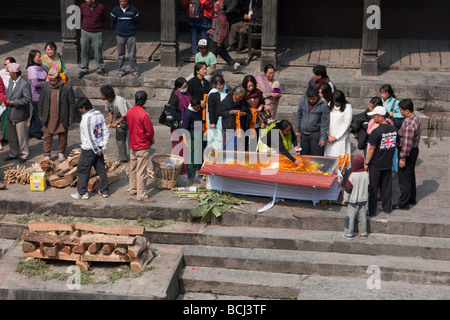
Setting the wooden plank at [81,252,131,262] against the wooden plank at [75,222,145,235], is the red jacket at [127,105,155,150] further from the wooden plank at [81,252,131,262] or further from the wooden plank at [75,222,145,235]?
the wooden plank at [81,252,131,262]

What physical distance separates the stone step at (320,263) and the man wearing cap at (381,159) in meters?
0.86

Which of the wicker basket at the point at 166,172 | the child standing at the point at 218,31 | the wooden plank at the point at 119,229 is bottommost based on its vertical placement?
the wooden plank at the point at 119,229

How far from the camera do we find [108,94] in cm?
1187

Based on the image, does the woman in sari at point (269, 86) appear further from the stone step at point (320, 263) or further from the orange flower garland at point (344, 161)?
the stone step at point (320, 263)

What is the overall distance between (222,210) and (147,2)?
862 centimetres

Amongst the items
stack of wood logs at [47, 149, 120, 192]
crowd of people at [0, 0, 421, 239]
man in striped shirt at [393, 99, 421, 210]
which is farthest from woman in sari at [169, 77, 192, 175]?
man in striped shirt at [393, 99, 421, 210]

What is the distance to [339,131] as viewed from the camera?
38.1 feet

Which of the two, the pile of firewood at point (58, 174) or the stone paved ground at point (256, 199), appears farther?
the pile of firewood at point (58, 174)

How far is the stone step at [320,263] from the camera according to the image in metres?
10.1

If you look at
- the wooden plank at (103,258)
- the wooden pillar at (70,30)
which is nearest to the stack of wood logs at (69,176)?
the wooden plank at (103,258)

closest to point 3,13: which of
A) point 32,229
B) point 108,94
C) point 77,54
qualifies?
point 77,54

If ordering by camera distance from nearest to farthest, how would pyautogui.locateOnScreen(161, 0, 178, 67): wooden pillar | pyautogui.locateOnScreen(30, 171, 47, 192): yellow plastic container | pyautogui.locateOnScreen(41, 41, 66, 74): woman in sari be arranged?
pyautogui.locateOnScreen(30, 171, 47, 192): yellow plastic container → pyautogui.locateOnScreen(41, 41, 66, 74): woman in sari → pyautogui.locateOnScreen(161, 0, 178, 67): wooden pillar

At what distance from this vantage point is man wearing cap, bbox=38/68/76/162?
40.7 feet

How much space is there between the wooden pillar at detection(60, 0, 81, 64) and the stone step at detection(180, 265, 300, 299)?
284 inches
